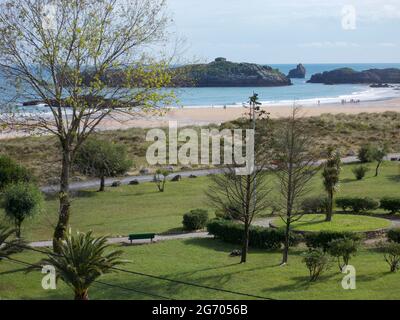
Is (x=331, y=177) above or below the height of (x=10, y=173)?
above

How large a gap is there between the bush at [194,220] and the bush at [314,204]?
5.45 m

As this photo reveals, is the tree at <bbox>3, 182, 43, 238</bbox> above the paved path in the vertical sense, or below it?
above

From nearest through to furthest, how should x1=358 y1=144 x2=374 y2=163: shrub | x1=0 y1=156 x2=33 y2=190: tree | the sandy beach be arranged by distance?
x1=0 y1=156 x2=33 y2=190: tree → x1=358 y1=144 x2=374 y2=163: shrub → the sandy beach

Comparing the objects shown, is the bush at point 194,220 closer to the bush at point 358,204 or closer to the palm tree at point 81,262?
the bush at point 358,204

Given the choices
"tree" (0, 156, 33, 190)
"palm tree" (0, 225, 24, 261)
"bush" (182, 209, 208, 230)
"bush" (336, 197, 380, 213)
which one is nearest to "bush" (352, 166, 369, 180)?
"bush" (336, 197, 380, 213)

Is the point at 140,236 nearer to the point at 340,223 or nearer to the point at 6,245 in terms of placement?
the point at 6,245

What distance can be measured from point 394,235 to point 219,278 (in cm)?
870

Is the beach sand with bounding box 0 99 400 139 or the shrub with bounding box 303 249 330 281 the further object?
the beach sand with bounding box 0 99 400 139

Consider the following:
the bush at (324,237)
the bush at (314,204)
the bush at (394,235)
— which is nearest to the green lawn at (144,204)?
the bush at (314,204)

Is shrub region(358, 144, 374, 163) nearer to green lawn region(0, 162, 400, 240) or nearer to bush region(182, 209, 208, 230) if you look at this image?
green lawn region(0, 162, 400, 240)

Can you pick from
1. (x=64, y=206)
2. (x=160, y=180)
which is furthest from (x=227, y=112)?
(x=64, y=206)

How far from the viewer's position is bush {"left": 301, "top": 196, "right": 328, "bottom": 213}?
32719 millimetres

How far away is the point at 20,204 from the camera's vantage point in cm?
3012

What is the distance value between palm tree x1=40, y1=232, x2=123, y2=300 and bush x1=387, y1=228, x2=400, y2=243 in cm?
1324
